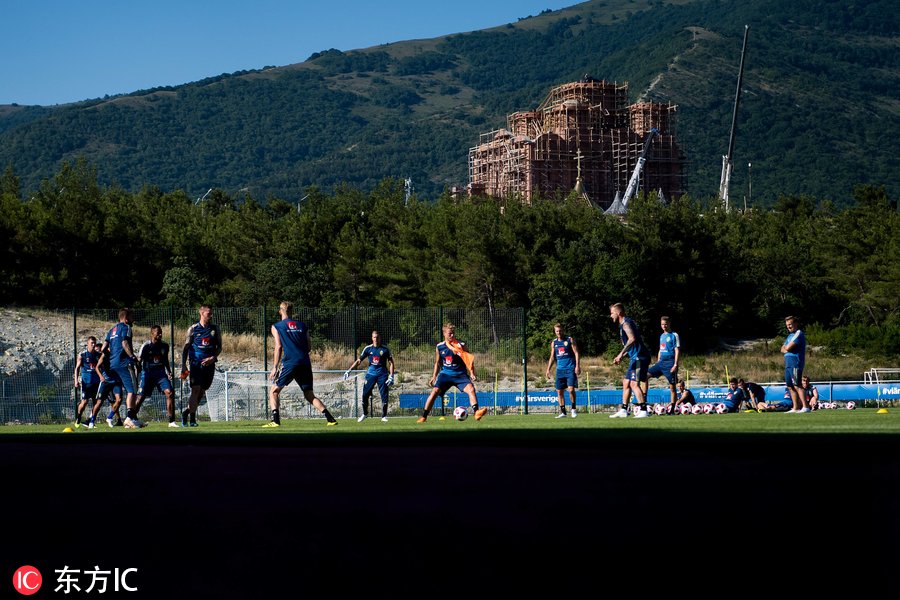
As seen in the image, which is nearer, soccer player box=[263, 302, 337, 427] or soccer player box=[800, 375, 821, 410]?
soccer player box=[263, 302, 337, 427]

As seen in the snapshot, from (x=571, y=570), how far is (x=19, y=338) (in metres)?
36.1

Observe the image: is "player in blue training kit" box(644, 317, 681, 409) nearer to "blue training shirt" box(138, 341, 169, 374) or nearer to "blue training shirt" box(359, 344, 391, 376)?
"blue training shirt" box(359, 344, 391, 376)

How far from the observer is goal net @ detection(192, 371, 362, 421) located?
108 feet

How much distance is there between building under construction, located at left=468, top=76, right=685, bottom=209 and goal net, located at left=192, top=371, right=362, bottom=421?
91516 millimetres

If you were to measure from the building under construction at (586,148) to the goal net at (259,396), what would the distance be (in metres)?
91.5

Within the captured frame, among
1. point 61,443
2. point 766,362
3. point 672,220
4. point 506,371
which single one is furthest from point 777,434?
point 672,220

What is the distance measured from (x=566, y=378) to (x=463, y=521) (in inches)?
617

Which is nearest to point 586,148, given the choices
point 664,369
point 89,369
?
point 89,369

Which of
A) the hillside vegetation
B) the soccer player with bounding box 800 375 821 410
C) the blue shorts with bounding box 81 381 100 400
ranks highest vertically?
the hillside vegetation

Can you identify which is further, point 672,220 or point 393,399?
point 672,220

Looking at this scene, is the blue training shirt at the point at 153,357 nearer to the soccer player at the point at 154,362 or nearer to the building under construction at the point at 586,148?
the soccer player at the point at 154,362

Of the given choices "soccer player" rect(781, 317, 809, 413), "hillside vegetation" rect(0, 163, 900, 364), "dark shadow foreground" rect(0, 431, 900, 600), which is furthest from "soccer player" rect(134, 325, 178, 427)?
"hillside vegetation" rect(0, 163, 900, 364)

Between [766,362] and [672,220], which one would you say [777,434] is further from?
[672,220]

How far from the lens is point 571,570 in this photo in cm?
518
